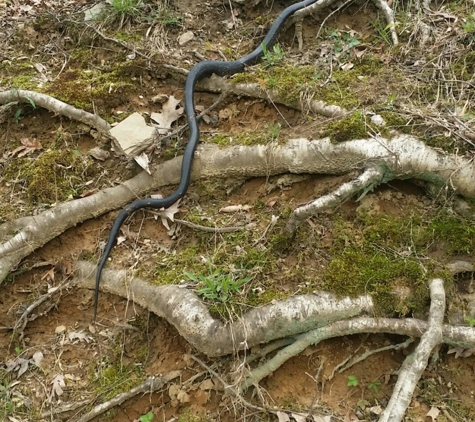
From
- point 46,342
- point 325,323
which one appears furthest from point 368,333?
point 46,342

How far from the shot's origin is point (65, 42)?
5293mm

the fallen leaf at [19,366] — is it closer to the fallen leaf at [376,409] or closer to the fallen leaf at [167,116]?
the fallen leaf at [167,116]

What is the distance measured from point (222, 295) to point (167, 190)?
4.38ft

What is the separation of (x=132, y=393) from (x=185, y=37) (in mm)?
3788

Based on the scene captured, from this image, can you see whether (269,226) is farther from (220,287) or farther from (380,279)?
(380,279)

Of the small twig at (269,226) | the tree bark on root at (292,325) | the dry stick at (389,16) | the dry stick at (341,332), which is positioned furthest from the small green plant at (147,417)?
the dry stick at (389,16)

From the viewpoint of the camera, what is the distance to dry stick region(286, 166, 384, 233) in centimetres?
304

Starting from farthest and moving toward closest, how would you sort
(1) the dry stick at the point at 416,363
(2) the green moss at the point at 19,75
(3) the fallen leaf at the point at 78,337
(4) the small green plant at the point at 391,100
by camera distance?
(2) the green moss at the point at 19,75
(4) the small green plant at the point at 391,100
(3) the fallen leaf at the point at 78,337
(1) the dry stick at the point at 416,363

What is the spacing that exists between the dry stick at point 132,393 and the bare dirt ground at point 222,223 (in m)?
0.05

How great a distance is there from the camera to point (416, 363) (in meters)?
2.53

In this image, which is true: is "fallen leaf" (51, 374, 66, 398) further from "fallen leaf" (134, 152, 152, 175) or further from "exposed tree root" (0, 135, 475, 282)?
"fallen leaf" (134, 152, 152, 175)

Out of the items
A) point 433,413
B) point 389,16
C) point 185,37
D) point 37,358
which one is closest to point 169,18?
point 185,37

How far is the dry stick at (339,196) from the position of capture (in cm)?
304

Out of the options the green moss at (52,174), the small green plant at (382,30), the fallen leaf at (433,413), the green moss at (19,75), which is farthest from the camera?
the green moss at (19,75)
